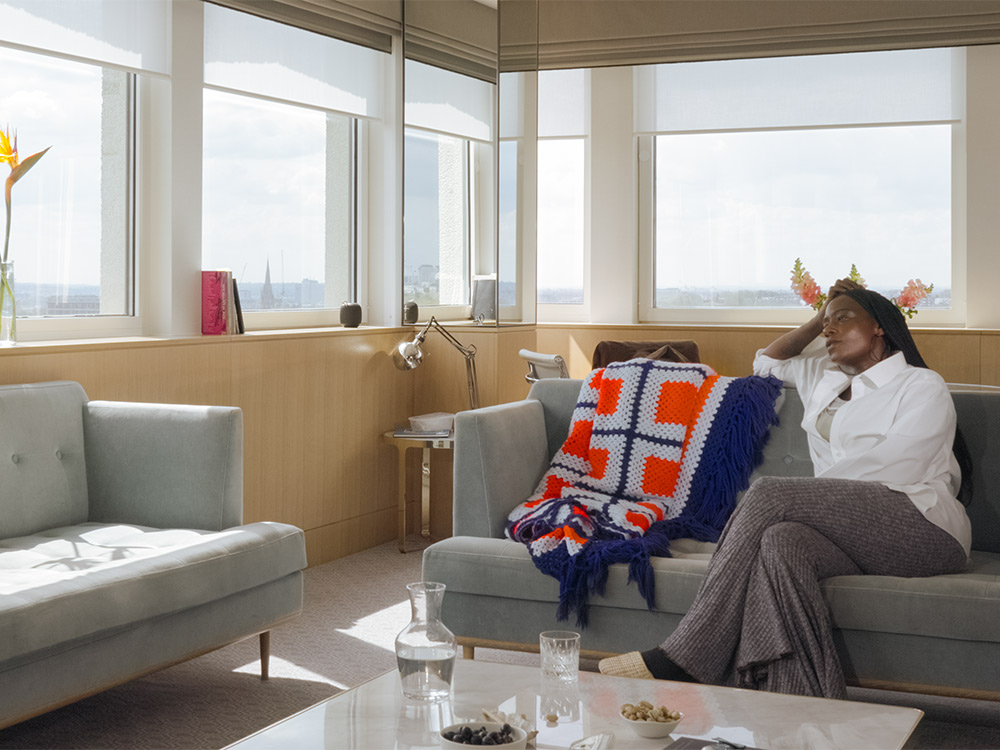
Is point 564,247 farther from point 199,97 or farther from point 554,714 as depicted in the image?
point 554,714

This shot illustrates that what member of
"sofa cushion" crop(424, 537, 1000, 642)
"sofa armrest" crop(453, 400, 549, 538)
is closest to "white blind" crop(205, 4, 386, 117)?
"sofa armrest" crop(453, 400, 549, 538)

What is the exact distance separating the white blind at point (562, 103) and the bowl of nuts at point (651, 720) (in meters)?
5.09

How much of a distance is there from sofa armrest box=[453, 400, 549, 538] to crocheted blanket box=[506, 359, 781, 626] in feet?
0.21

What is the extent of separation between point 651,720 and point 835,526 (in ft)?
3.75

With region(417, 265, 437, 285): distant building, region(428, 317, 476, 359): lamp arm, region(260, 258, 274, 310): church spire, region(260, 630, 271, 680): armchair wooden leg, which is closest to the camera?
region(260, 630, 271, 680): armchair wooden leg

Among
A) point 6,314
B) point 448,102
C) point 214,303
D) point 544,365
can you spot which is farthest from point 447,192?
point 6,314

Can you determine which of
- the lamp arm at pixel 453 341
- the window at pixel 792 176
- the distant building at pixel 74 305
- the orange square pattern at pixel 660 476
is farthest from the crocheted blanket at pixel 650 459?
the window at pixel 792 176

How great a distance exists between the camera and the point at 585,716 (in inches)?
73.2

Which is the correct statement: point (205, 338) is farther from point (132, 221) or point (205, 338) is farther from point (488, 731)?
point (488, 731)

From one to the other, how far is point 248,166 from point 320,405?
3.76ft

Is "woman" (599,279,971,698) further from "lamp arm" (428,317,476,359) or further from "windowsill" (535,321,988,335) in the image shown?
"windowsill" (535,321,988,335)

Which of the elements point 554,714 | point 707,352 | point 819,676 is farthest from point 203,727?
point 707,352

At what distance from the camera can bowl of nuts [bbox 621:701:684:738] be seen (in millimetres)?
1738

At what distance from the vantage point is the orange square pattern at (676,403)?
Result: 3.43m
